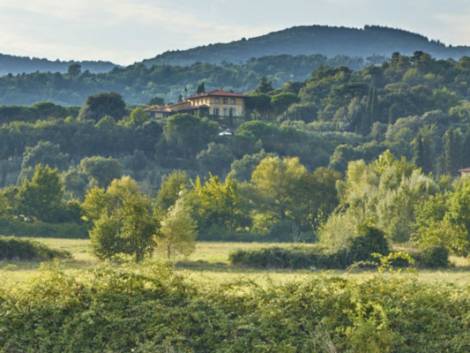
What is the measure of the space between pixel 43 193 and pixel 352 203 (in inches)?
898

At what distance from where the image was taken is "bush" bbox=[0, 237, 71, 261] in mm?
37625

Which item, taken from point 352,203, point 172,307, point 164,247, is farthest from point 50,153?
point 172,307

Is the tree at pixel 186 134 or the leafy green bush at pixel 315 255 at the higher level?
the tree at pixel 186 134

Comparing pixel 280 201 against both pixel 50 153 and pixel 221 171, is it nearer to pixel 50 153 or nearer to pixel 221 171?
pixel 221 171

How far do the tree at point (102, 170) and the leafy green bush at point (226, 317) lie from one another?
72912mm

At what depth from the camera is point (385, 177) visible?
53500 millimetres

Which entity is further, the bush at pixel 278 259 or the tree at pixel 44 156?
the tree at pixel 44 156

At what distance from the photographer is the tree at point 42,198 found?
6038 centimetres

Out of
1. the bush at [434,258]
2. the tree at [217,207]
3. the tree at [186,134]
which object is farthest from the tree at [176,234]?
the tree at [186,134]

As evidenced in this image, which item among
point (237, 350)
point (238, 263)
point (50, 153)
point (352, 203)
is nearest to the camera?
point (237, 350)

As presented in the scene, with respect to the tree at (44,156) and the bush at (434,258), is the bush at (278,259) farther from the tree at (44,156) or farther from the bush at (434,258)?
the tree at (44,156)

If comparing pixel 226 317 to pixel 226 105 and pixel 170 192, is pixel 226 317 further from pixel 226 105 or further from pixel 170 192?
pixel 226 105

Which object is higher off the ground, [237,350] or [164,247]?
[237,350]

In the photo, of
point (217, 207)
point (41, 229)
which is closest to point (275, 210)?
point (217, 207)
